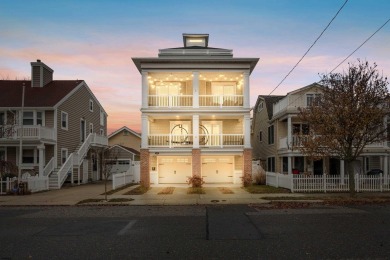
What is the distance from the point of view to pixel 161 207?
18.2m

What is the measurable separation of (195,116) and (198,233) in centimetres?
1949

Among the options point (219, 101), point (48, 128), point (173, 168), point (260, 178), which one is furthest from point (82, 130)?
point (260, 178)

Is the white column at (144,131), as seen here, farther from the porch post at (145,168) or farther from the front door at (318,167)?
the front door at (318,167)

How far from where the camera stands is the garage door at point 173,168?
31.8 m

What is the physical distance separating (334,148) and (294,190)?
13.4 ft

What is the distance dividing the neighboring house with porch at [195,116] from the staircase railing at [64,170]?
20.8 ft

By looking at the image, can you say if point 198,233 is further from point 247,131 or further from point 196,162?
point 247,131

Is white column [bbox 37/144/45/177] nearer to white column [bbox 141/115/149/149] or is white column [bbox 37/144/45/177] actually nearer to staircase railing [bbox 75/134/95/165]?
staircase railing [bbox 75/134/95/165]

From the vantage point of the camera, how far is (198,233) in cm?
1108

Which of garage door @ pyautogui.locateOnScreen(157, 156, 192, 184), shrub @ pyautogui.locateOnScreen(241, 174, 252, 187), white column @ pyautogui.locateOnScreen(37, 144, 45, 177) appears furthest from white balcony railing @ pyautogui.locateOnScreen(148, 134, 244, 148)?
white column @ pyautogui.locateOnScreen(37, 144, 45, 177)

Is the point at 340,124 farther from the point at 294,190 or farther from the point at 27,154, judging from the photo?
the point at 27,154

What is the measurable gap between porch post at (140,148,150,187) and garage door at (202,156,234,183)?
487 cm

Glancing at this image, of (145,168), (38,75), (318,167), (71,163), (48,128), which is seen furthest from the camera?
(38,75)

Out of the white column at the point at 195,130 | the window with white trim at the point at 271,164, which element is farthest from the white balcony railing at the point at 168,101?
the window with white trim at the point at 271,164
